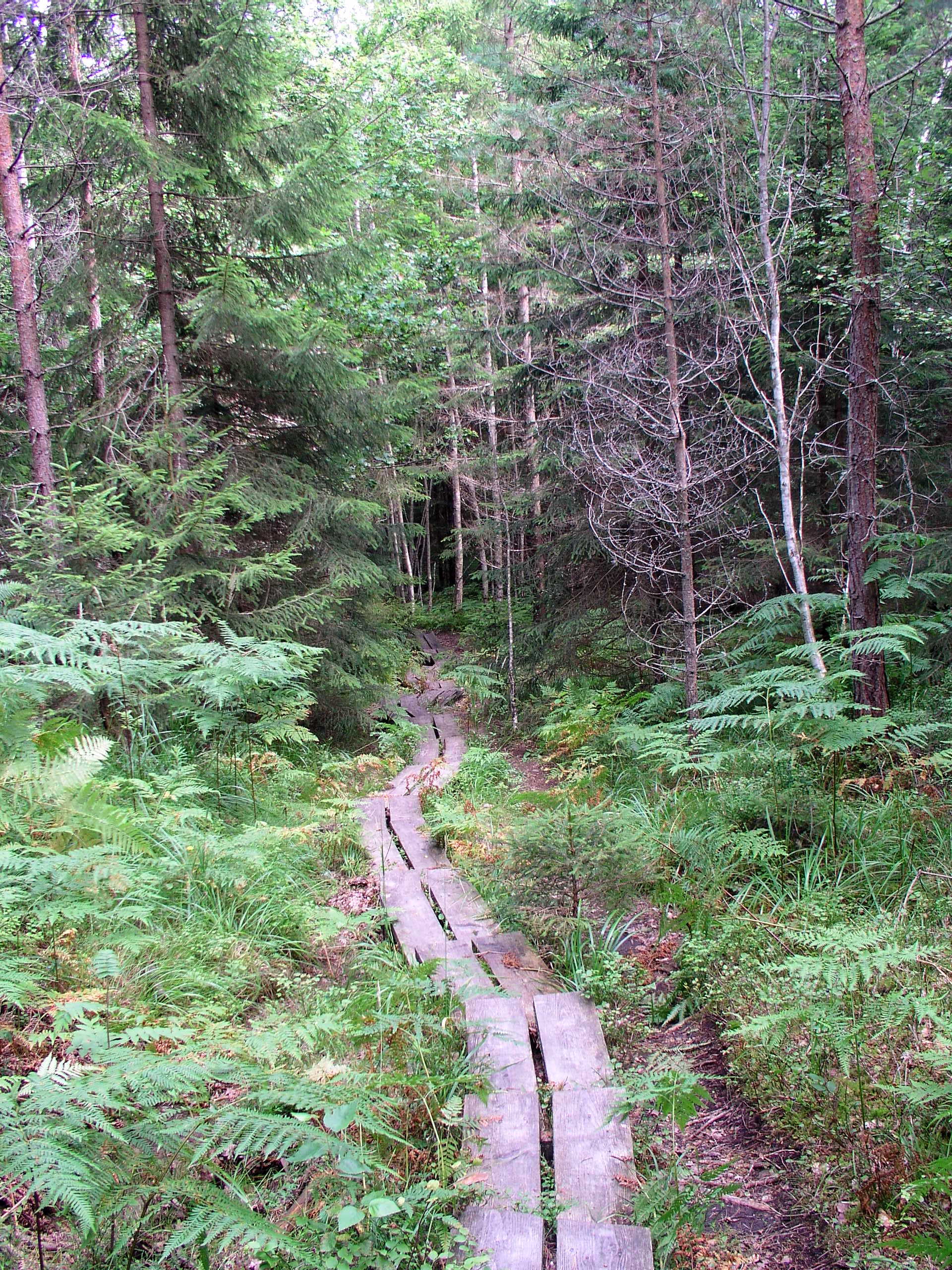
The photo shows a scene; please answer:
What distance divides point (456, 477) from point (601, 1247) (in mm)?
18435

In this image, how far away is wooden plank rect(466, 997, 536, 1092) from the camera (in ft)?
10.2

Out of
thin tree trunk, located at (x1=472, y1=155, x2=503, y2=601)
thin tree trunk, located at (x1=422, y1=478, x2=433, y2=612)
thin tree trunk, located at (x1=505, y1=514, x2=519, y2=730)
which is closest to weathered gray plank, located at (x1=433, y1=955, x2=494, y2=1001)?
thin tree trunk, located at (x1=505, y1=514, x2=519, y2=730)

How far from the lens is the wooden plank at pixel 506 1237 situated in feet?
7.47

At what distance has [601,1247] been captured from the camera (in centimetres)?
233

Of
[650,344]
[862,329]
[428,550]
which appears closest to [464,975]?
[862,329]

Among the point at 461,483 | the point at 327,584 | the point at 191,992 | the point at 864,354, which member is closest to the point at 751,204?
the point at 864,354

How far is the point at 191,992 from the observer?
3.50m

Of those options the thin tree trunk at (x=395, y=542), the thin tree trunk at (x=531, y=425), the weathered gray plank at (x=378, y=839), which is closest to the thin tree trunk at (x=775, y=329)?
the thin tree trunk at (x=531, y=425)

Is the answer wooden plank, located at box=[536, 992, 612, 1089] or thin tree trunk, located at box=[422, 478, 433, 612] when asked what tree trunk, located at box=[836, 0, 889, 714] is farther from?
thin tree trunk, located at box=[422, 478, 433, 612]

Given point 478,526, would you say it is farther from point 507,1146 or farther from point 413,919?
point 507,1146

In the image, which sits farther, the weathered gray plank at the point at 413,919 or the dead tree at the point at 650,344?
the dead tree at the point at 650,344

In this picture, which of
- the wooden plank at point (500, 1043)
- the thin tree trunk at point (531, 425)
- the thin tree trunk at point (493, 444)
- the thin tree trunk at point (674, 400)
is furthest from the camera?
the thin tree trunk at point (493, 444)

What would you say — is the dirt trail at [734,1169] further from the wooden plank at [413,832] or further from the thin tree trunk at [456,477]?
the thin tree trunk at [456,477]

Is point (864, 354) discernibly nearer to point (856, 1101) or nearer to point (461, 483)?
point (856, 1101)
